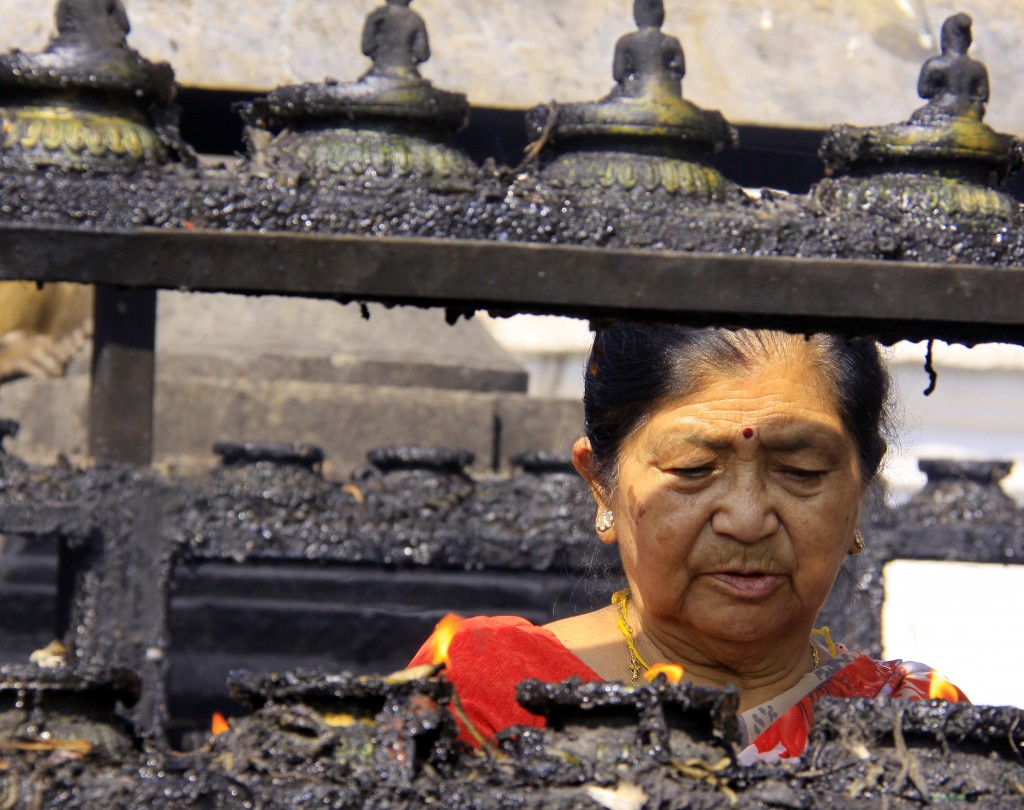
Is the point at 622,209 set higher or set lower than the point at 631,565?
higher

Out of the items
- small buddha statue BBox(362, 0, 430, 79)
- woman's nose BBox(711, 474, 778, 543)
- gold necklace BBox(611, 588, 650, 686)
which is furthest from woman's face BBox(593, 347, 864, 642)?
small buddha statue BBox(362, 0, 430, 79)

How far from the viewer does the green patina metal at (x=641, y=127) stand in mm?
2770

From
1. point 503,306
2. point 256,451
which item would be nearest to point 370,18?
point 503,306

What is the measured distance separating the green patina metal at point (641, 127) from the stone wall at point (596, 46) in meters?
0.87

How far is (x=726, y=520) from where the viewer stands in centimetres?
220

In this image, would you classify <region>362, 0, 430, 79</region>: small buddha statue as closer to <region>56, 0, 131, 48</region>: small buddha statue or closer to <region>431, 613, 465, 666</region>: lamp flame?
<region>56, 0, 131, 48</region>: small buddha statue

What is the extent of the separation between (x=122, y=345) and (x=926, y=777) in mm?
3278

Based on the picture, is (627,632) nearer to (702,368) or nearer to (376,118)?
(702,368)

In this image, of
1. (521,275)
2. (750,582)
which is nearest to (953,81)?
(750,582)

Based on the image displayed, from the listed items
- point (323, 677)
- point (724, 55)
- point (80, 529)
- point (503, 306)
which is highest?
→ point (724, 55)

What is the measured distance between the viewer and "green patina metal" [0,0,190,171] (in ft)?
6.91

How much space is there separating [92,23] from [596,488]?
1021mm

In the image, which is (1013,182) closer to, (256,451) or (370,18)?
(370,18)

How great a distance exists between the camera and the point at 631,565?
7.79 feet
